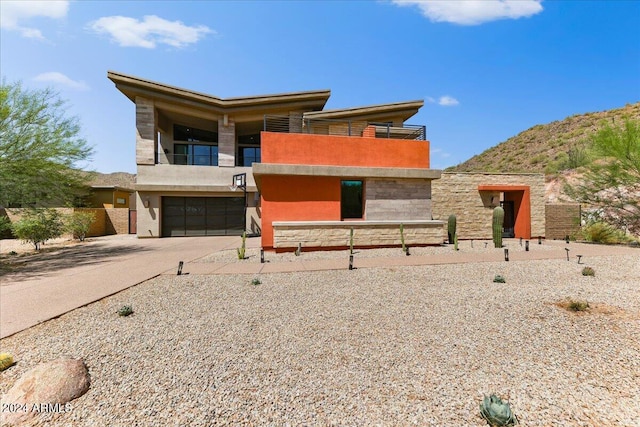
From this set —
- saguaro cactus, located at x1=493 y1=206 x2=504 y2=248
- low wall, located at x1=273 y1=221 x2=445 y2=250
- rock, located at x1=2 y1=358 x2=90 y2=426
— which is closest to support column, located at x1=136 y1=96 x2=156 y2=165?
low wall, located at x1=273 y1=221 x2=445 y2=250

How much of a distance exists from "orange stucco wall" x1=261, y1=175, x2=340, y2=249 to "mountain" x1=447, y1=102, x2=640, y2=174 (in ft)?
87.8

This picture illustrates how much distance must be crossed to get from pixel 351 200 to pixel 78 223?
Answer: 60.6 ft

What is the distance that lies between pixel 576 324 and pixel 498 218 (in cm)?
1054

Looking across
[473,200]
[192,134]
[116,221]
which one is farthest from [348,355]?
[116,221]

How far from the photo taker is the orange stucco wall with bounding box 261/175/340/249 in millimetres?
12539

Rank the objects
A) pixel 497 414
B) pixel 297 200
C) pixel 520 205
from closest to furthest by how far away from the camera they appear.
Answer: pixel 497 414
pixel 297 200
pixel 520 205

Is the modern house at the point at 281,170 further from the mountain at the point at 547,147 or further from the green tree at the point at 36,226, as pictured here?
the mountain at the point at 547,147

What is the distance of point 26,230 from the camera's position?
584 inches

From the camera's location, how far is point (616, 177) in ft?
45.9

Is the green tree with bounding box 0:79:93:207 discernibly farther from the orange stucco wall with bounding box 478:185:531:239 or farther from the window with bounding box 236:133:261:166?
the orange stucco wall with bounding box 478:185:531:239

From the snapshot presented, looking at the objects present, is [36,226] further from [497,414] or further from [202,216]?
[497,414]

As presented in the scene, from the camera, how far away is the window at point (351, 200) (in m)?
13.6

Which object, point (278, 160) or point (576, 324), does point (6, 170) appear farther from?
point (576, 324)

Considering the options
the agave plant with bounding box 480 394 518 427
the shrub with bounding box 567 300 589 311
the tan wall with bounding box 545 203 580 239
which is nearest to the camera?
the agave plant with bounding box 480 394 518 427
